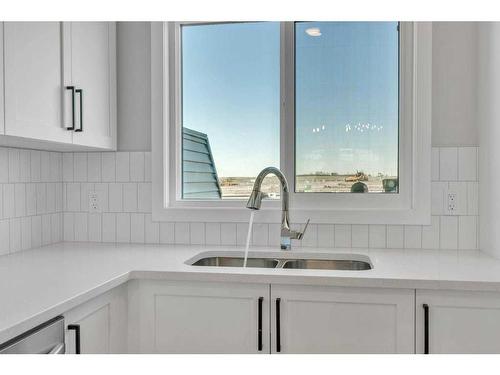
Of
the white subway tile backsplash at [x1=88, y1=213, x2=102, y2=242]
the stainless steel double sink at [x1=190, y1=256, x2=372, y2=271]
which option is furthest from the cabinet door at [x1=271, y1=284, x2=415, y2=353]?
the white subway tile backsplash at [x1=88, y1=213, x2=102, y2=242]

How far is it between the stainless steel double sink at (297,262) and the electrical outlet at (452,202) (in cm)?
48

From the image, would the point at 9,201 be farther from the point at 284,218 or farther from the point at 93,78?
the point at 284,218

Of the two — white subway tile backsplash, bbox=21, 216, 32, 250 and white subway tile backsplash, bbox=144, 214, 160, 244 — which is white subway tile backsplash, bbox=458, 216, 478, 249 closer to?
white subway tile backsplash, bbox=144, 214, 160, 244

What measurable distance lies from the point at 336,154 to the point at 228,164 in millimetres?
555

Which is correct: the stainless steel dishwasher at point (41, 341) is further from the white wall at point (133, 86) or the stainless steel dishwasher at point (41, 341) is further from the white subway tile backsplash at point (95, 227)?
the white wall at point (133, 86)

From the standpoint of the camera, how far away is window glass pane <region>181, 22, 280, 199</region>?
7.43ft

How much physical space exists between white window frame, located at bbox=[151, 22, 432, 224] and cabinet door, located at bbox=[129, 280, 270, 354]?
2.13ft

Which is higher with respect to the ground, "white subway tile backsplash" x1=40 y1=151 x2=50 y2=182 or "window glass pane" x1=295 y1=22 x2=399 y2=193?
"window glass pane" x1=295 y1=22 x2=399 y2=193

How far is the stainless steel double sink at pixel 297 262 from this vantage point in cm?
197

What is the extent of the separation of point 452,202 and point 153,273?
1377 millimetres

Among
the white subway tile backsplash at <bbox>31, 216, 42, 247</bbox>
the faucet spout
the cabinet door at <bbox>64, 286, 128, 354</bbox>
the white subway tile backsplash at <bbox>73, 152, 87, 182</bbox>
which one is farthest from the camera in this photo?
the white subway tile backsplash at <bbox>73, 152, 87, 182</bbox>
